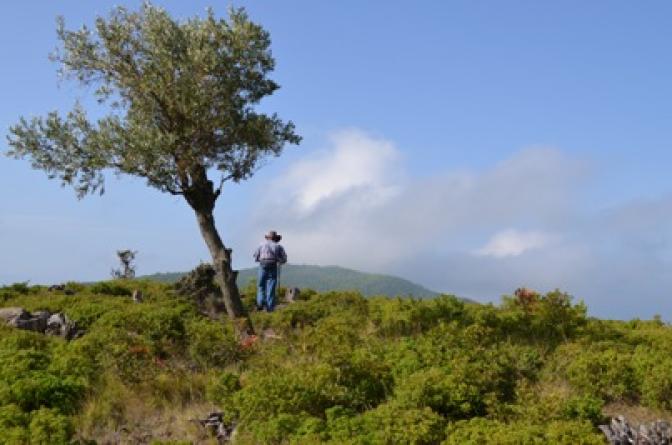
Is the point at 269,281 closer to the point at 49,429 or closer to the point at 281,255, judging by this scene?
the point at 281,255

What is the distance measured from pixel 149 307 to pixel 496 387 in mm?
9983

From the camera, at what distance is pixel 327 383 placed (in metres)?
10.8

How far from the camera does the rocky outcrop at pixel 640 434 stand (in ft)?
30.3

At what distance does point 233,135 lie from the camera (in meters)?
22.8

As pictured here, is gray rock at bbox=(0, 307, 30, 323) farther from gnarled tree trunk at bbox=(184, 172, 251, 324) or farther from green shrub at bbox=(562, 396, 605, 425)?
green shrub at bbox=(562, 396, 605, 425)

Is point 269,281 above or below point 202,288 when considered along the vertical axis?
above

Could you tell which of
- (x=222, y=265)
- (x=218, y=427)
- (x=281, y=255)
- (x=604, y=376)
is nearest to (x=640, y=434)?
(x=604, y=376)

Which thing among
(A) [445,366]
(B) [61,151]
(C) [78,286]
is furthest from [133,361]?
(C) [78,286]

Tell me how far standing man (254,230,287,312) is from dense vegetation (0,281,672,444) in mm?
7304

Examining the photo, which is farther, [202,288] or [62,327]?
[202,288]

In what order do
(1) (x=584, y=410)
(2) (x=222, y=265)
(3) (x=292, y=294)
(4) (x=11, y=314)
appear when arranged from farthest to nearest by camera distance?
(3) (x=292, y=294) < (2) (x=222, y=265) < (4) (x=11, y=314) < (1) (x=584, y=410)

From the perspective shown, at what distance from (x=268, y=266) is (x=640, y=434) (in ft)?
54.6

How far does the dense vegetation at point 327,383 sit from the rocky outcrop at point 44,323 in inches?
35.1

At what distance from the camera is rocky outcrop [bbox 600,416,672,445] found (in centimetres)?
924
